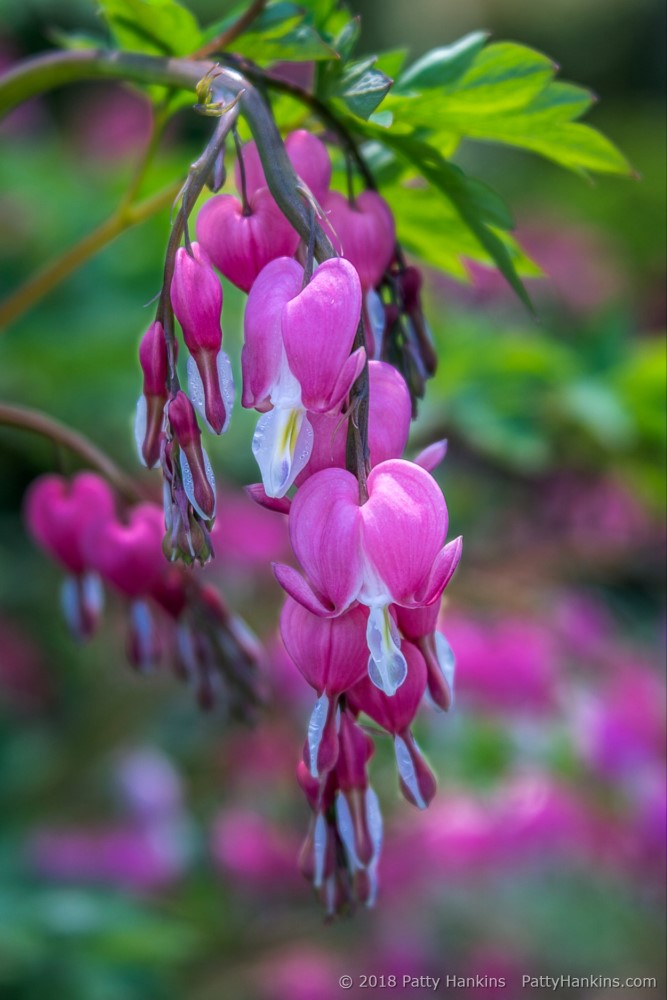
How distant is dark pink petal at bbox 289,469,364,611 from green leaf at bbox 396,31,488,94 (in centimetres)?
34

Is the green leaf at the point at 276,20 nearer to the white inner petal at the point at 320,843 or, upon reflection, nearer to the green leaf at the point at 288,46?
the green leaf at the point at 288,46

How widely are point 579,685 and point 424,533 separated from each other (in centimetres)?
200

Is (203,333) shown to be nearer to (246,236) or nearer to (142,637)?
(246,236)

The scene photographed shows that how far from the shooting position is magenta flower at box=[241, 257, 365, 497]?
0.53m

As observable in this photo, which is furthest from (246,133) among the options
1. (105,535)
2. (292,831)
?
(292,831)

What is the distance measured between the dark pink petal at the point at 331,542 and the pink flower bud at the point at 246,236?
14cm

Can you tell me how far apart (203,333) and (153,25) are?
35 centimetres

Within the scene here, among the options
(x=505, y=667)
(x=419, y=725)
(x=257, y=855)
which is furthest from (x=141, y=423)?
(x=257, y=855)

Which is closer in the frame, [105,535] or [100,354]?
[105,535]

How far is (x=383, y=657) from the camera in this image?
21.1 inches

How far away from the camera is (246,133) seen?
2.58ft


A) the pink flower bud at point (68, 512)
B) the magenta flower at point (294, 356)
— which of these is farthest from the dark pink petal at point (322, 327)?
the pink flower bud at point (68, 512)

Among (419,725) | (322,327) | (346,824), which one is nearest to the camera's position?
(322,327)

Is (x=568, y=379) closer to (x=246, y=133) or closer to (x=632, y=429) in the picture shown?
(x=632, y=429)
